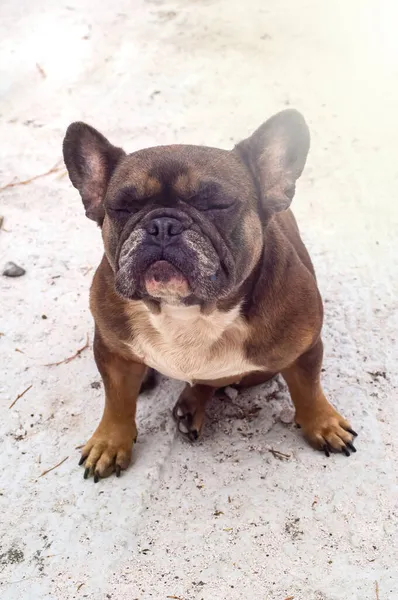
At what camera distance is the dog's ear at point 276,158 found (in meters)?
2.47

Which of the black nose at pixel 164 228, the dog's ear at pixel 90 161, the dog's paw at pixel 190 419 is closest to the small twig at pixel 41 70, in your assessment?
the dog's ear at pixel 90 161

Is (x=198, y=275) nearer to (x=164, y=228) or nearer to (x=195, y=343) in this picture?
(x=164, y=228)

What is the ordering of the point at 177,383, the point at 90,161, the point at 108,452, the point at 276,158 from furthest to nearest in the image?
the point at 177,383
the point at 108,452
the point at 90,161
the point at 276,158

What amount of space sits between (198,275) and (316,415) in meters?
1.17

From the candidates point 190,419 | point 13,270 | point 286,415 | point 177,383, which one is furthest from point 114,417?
point 13,270

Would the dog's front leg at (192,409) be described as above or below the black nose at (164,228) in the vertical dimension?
below

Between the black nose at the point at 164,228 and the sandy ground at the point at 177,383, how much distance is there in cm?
126

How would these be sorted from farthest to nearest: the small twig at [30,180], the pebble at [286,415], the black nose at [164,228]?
the small twig at [30,180] → the pebble at [286,415] → the black nose at [164,228]

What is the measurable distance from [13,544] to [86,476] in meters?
0.42

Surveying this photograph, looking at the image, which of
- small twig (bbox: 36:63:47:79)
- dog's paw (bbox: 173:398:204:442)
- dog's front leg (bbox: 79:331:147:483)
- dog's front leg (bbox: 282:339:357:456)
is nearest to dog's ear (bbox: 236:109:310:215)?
dog's front leg (bbox: 282:339:357:456)

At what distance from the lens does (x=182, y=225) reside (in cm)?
221

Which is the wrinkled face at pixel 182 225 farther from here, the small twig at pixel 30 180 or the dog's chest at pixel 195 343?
the small twig at pixel 30 180

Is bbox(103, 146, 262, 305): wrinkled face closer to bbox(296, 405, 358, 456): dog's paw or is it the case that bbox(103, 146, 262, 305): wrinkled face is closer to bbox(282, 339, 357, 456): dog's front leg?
bbox(282, 339, 357, 456): dog's front leg

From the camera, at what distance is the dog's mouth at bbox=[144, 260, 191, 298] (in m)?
2.23
